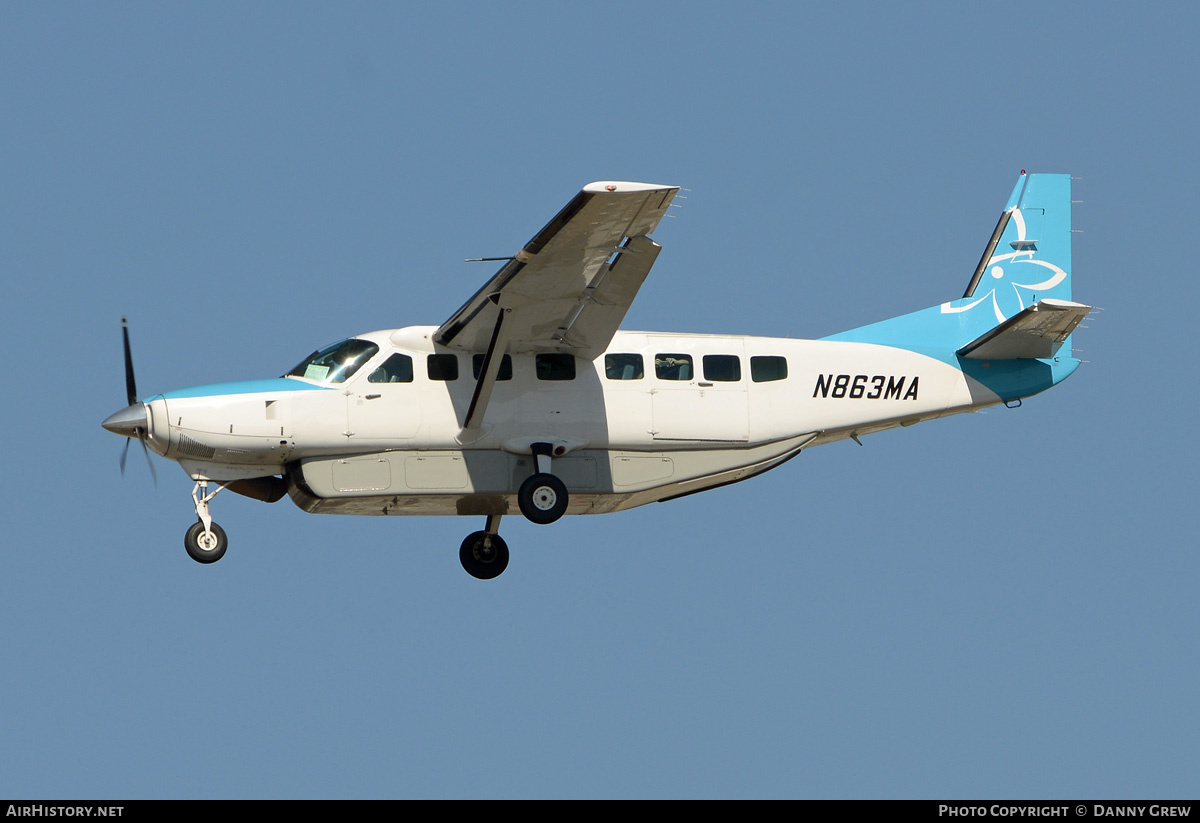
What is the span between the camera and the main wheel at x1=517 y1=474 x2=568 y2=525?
67.5 ft

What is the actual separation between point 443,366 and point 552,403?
4.65 feet

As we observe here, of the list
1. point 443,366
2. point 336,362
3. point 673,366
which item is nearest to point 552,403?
point 443,366

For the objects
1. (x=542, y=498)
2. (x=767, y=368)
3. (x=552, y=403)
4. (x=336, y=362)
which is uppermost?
(x=336, y=362)

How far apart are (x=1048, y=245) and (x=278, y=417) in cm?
1119

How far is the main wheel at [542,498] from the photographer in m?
20.6

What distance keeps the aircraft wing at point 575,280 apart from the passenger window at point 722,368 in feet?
4.79

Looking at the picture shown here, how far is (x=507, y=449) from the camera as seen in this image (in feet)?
68.2

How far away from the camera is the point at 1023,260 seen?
944 inches

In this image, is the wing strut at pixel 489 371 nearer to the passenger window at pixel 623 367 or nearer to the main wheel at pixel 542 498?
the main wheel at pixel 542 498

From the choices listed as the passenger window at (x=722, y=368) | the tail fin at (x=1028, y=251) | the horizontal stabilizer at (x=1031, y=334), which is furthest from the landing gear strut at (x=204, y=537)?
the tail fin at (x=1028, y=251)

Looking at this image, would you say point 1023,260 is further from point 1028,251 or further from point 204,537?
point 204,537

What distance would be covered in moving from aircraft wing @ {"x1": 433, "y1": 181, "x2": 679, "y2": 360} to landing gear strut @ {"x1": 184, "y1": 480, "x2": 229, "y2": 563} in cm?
342
